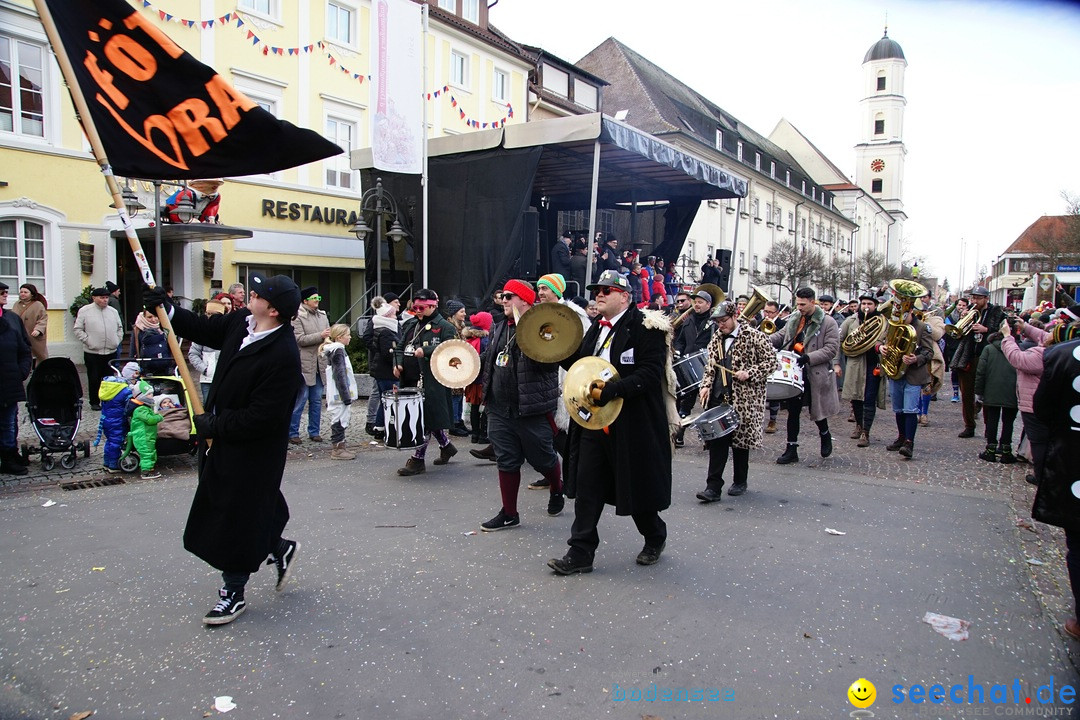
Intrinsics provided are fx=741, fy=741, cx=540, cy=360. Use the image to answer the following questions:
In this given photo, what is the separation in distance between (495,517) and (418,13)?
10.4m

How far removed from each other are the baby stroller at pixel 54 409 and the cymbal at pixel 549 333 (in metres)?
5.18

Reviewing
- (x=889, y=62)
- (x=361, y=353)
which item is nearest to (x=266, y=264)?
(x=361, y=353)

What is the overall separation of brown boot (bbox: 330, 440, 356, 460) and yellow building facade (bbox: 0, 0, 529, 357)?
6857mm

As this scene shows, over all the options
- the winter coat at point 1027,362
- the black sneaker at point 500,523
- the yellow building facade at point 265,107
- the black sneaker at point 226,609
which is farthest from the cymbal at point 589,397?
the yellow building facade at point 265,107

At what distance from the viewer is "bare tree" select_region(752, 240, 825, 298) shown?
40906 millimetres

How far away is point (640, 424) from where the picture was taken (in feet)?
15.3

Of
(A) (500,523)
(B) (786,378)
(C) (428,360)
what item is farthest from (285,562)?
(B) (786,378)

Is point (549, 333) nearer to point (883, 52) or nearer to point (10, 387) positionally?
point (10, 387)

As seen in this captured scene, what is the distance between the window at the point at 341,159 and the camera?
68.9 ft

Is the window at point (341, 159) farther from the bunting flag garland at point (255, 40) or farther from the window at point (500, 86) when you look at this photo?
the window at point (500, 86)

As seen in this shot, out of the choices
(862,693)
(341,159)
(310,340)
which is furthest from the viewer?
(341,159)

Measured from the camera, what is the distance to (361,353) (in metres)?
13.6

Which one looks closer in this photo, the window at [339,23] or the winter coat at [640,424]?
the winter coat at [640,424]

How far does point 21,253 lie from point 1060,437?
1716 centimetres
